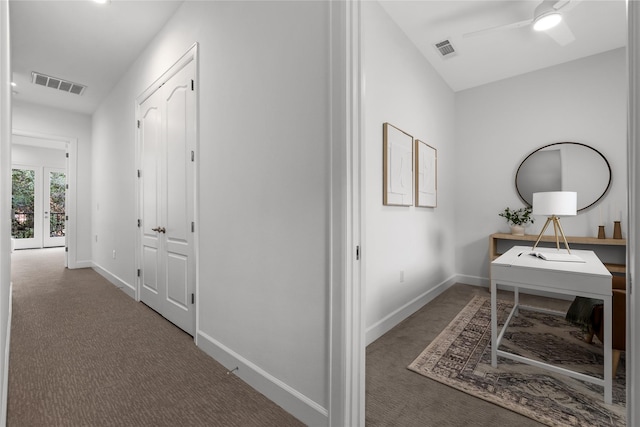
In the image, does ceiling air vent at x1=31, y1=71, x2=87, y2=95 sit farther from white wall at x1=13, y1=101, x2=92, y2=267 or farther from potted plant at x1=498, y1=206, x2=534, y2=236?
potted plant at x1=498, y1=206, x2=534, y2=236

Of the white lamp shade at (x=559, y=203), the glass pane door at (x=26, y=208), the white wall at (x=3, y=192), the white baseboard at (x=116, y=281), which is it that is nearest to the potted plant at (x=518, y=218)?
the white lamp shade at (x=559, y=203)

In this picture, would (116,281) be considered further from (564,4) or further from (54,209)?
(54,209)

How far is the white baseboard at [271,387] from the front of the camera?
147cm

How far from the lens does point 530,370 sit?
2.01 metres

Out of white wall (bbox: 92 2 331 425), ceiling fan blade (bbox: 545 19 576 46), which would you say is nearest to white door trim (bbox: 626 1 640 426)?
white wall (bbox: 92 2 331 425)

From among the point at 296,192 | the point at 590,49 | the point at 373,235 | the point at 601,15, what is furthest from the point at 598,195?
the point at 296,192

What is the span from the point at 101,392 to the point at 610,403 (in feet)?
9.63

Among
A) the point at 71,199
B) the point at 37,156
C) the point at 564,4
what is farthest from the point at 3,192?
the point at 37,156

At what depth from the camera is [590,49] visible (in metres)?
3.35

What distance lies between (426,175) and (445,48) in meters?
1.42

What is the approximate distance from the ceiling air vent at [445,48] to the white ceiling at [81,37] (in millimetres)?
2674

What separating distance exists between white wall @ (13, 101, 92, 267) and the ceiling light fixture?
22.2 ft

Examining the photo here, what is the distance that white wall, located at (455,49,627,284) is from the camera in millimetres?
3373

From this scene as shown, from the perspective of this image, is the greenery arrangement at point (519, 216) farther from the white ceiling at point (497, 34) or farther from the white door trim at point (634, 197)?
the white door trim at point (634, 197)
